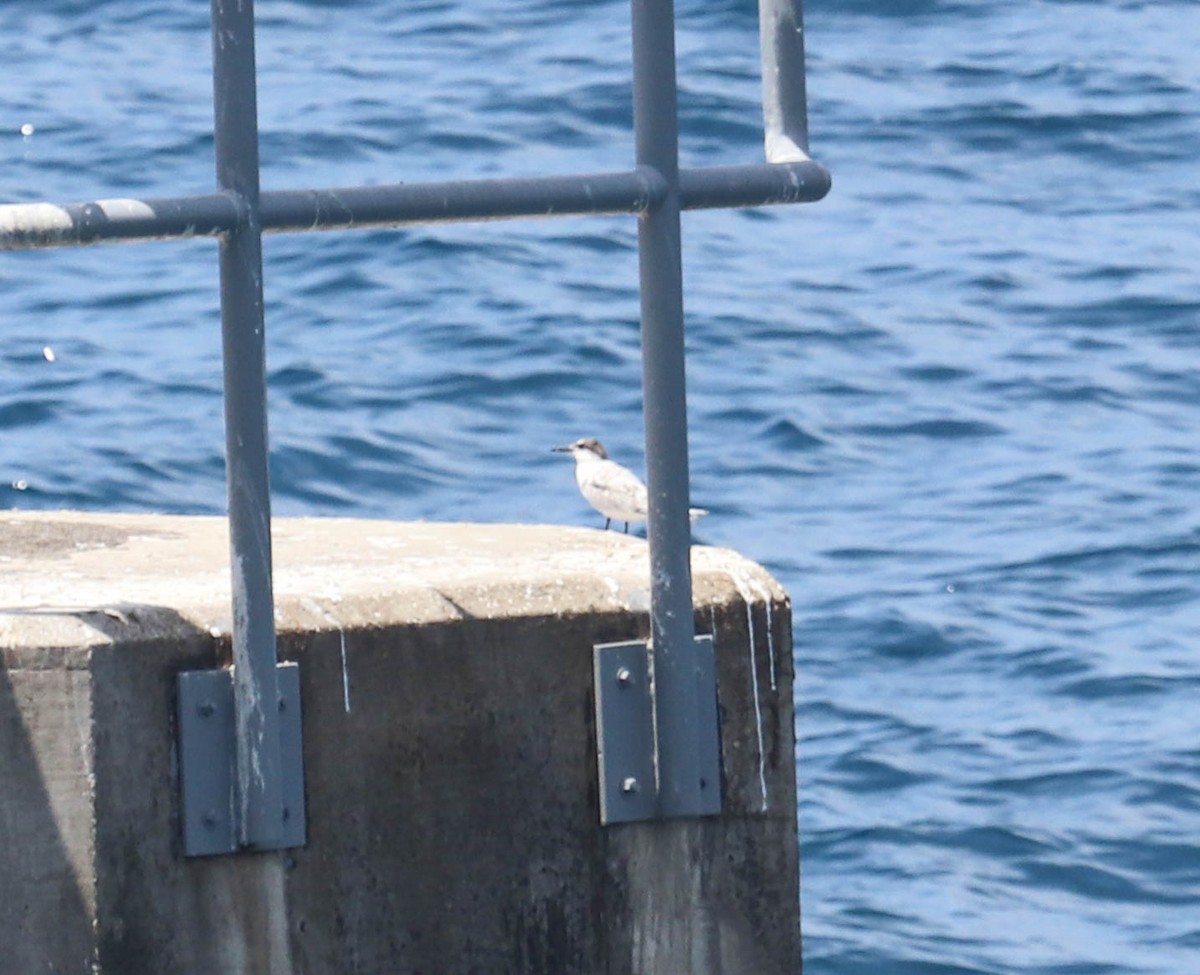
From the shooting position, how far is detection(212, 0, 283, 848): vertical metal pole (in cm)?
294

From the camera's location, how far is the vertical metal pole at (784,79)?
331 centimetres

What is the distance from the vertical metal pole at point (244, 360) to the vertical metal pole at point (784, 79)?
0.69 m

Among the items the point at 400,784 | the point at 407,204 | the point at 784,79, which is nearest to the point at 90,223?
the point at 407,204

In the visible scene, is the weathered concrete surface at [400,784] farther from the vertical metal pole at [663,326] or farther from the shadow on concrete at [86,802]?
the vertical metal pole at [663,326]

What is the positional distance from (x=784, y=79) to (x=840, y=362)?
9123 mm

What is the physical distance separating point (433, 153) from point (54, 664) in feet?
37.4

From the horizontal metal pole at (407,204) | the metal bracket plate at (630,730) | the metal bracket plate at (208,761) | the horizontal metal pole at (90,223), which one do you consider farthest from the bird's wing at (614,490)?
the horizontal metal pole at (90,223)

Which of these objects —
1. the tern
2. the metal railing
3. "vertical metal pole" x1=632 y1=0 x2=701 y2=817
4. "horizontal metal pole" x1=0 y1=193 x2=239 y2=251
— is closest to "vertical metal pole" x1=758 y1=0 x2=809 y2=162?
the metal railing

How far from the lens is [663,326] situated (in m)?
3.22

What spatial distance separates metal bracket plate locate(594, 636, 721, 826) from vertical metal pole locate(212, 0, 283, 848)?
50 centimetres

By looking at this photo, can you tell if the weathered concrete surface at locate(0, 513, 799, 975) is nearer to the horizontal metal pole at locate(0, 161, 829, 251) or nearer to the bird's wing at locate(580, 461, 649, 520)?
the horizontal metal pole at locate(0, 161, 829, 251)

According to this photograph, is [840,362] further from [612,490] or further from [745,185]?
[745,185]

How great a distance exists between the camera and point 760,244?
13.9m

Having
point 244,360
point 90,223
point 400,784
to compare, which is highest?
point 90,223
